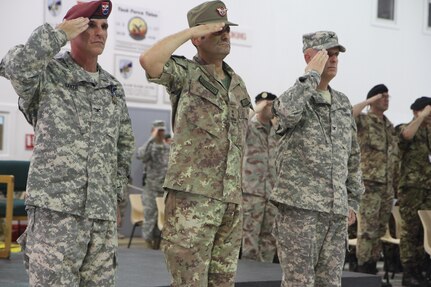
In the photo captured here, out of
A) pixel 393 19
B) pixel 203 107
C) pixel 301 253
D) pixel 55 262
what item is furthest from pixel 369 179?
pixel 393 19

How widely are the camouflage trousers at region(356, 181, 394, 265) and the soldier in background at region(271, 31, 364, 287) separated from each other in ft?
10.4

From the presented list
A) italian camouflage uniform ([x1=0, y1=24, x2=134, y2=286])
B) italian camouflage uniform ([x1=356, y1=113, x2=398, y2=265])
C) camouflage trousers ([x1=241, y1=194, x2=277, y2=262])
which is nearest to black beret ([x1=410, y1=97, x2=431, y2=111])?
italian camouflage uniform ([x1=356, y1=113, x2=398, y2=265])

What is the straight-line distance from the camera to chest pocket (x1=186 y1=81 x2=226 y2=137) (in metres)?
3.31

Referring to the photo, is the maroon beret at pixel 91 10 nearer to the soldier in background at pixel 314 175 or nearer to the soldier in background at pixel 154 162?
the soldier in background at pixel 314 175

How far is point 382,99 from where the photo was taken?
7.20 meters

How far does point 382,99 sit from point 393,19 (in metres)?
7.04

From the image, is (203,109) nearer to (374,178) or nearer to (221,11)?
(221,11)

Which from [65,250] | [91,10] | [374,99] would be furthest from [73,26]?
[374,99]

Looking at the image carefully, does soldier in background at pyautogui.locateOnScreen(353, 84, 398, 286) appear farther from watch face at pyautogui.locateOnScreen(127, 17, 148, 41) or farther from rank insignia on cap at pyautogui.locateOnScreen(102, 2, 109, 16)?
watch face at pyautogui.locateOnScreen(127, 17, 148, 41)

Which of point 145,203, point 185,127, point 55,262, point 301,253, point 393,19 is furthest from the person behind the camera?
point 393,19

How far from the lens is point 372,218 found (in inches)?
286

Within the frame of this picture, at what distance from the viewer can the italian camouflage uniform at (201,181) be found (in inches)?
127

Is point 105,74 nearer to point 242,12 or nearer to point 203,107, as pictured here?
point 203,107

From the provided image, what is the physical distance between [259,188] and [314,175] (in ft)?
12.8
